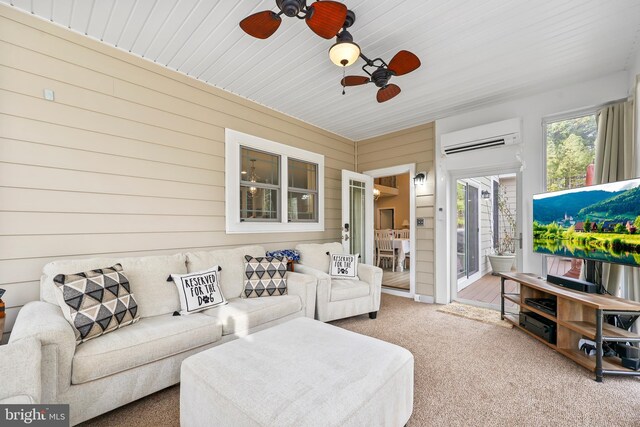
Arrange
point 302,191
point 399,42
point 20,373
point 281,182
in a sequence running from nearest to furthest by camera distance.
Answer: point 20,373 → point 399,42 → point 281,182 → point 302,191

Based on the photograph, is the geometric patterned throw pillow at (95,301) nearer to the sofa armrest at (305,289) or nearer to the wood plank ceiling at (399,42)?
the sofa armrest at (305,289)

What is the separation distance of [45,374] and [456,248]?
4706 mm

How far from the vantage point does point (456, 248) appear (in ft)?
14.4

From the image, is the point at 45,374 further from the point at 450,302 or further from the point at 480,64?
the point at 450,302

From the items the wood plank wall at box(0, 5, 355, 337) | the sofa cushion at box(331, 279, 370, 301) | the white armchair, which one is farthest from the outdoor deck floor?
the wood plank wall at box(0, 5, 355, 337)

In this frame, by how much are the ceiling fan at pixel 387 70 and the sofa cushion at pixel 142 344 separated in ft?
8.18

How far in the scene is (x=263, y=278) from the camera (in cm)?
298

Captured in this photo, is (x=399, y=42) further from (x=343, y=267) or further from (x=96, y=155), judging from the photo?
(x=96, y=155)

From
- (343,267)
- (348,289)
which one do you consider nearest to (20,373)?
(348,289)

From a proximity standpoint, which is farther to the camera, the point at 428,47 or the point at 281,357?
the point at 428,47

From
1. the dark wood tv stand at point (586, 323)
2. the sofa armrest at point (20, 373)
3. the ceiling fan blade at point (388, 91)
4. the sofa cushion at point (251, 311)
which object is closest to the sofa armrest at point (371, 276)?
the sofa cushion at point (251, 311)

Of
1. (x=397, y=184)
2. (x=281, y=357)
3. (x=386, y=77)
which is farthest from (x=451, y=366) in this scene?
(x=397, y=184)

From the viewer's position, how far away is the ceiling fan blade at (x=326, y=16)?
168cm

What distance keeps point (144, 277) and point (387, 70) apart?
288 cm
